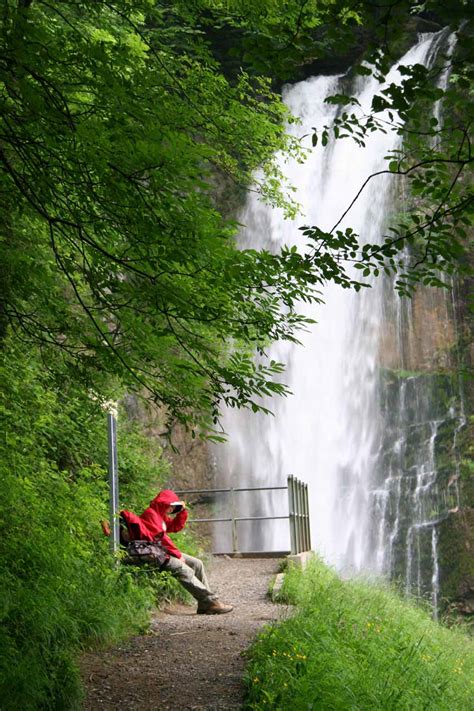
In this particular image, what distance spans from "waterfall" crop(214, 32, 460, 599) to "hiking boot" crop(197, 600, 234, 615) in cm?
1113

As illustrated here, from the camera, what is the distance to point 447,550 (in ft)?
65.2

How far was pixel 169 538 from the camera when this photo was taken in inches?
356

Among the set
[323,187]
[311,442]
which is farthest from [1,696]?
[323,187]

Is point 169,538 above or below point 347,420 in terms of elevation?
below

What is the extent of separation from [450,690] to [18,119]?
455 cm

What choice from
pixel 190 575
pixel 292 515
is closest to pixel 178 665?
pixel 190 575

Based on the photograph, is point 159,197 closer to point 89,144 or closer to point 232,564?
point 89,144

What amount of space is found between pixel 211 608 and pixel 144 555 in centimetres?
106

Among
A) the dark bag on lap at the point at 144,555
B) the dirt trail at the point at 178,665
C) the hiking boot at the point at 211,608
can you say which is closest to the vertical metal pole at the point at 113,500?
the dark bag on lap at the point at 144,555

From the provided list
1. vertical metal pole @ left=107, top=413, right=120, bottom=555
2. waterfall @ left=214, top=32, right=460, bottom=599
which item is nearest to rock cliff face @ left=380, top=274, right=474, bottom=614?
waterfall @ left=214, top=32, right=460, bottom=599

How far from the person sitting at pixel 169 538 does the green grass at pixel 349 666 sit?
4.46ft

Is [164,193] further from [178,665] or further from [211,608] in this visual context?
[211,608]

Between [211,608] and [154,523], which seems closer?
[154,523]

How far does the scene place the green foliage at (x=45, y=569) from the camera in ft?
17.2
